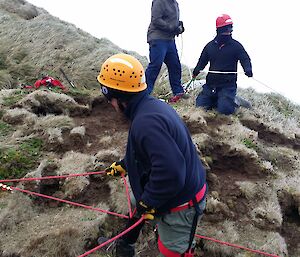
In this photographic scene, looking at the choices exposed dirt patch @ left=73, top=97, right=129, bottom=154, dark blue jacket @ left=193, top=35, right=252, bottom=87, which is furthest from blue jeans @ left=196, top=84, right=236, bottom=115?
exposed dirt patch @ left=73, top=97, right=129, bottom=154

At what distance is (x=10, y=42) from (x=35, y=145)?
927 cm

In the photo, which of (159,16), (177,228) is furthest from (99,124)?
(177,228)

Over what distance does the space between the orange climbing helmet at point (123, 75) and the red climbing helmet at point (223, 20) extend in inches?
236

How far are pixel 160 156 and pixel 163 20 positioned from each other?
6876 millimetres

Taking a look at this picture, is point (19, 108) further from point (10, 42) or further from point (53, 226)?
point (10, 42)

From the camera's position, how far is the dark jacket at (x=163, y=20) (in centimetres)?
975

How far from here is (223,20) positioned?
31.1 ft

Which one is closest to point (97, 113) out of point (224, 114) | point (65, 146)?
point (65, 146)

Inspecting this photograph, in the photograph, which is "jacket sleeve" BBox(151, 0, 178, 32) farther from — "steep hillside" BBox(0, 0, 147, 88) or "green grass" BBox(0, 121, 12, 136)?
"green grass" BBox(0, 121, 12, 136)

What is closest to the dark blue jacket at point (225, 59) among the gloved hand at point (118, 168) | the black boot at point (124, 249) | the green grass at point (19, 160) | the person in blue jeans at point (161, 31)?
the person in blue jeans at point (161, 31)

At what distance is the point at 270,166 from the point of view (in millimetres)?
Answer: 7859

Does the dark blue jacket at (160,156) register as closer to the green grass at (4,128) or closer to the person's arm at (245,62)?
the green grass at (4,128)

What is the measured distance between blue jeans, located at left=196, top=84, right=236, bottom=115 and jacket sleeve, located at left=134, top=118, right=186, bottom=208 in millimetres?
6404

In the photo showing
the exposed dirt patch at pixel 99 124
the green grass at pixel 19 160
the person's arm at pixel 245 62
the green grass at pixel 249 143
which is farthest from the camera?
the person's arm at pixel 245 62
